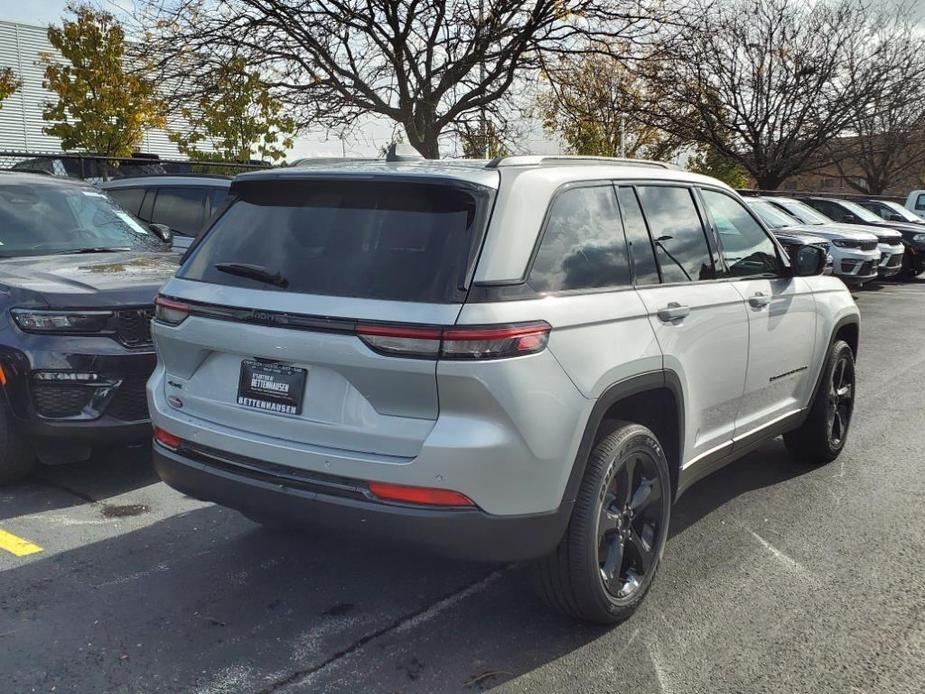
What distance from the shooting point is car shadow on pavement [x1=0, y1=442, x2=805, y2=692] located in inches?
123

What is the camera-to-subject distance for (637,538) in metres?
3.60

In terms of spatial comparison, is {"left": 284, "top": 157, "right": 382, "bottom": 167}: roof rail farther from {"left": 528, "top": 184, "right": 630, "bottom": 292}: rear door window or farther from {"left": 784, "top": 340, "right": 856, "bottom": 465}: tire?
{"left": 784, "top": 340, "right": 856, "bottom": 465}: tire

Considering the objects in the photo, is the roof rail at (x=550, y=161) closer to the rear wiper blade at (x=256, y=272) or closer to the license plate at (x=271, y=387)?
the rear wiper blade at (x=256, y=272)

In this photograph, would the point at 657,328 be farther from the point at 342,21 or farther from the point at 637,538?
the point at 342,21

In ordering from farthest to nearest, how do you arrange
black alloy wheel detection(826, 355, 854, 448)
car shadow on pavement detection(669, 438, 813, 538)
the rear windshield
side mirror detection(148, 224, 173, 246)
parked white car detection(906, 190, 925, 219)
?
parked white car detection(906, 190, 925, 219) < side mirror detection(148, 224, 173, 246) < black alloy wheel detection(826, 355, 854, 448) < car shadow on pavement detection(669, 438, 813, 538) < the rear windshield

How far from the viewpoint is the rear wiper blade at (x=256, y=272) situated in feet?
10.8

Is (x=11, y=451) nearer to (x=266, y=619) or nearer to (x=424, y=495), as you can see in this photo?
(x=266, y=619)

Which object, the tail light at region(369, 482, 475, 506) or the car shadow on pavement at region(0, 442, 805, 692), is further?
the car shadow on pavement at region(0, 442, 805, 692)

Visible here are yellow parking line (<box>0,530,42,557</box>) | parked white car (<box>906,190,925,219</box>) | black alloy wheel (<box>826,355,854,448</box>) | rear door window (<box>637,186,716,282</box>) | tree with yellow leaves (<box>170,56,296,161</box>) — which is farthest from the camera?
parked white car (<box>906,190,925,219</box>)

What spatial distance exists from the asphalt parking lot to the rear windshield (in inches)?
40.1

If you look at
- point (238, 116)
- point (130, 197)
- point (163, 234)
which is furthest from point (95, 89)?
point (163, 234)

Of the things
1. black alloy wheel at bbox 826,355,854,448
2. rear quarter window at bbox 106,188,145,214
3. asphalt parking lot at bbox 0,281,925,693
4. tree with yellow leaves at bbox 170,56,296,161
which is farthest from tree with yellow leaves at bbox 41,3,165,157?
black alloy wheel at bbox 826,355,854,448

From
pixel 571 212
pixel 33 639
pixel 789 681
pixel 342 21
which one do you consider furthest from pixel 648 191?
pixel 342 21

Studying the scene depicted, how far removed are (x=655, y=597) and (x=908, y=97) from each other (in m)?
33.0
